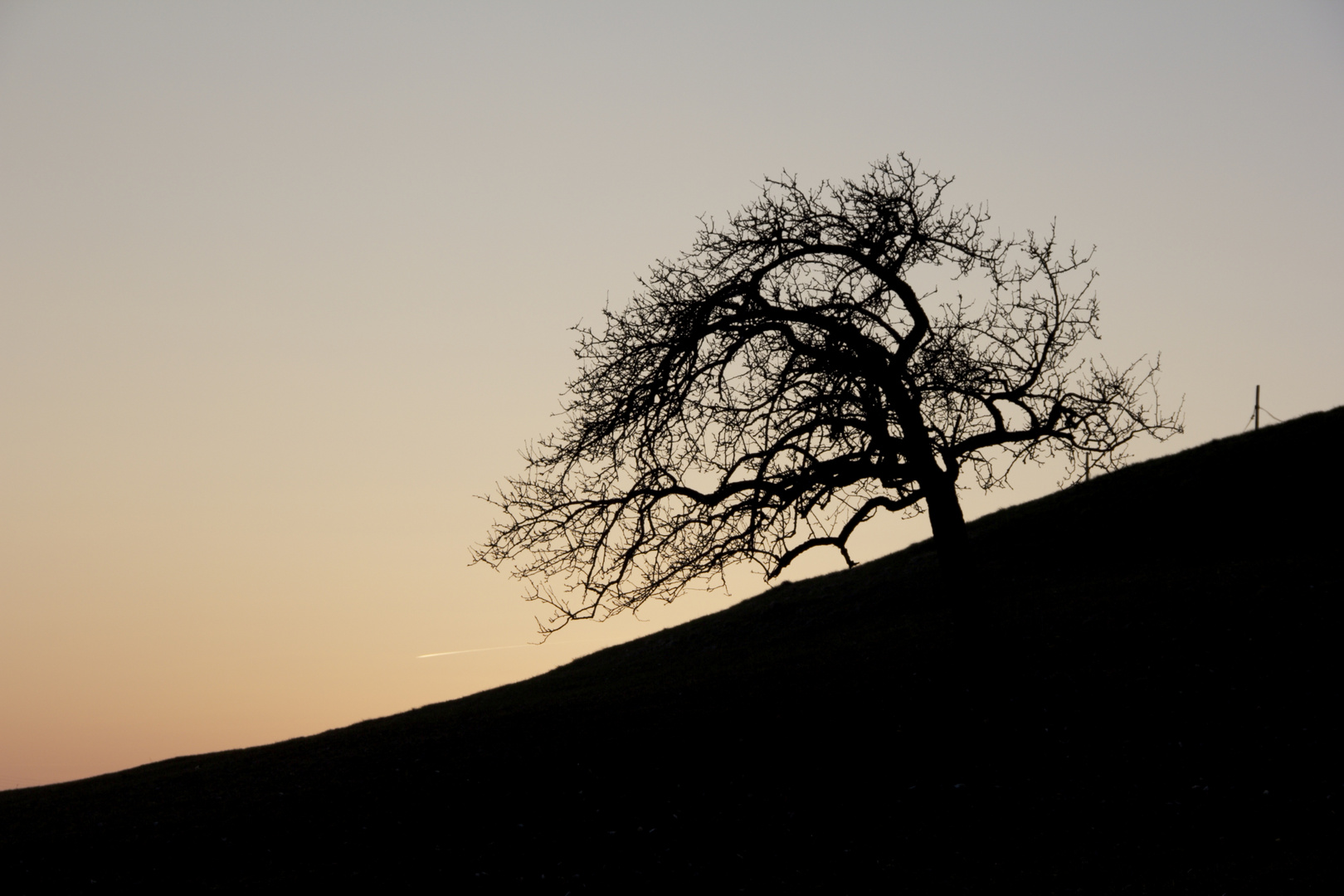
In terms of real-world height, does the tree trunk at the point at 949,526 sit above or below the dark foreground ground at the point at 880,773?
above

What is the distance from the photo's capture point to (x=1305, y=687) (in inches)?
744

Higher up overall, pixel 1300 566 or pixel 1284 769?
pixel 1300 566

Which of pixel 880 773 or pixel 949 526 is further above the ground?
pixel 949 526

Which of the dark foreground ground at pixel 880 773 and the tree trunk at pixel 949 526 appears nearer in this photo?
the dark foreground ground at pixel 880 773

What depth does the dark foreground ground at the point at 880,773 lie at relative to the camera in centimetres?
1512

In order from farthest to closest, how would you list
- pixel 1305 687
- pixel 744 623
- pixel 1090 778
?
pixel 744 623, pixel 1305 687, pixel 1090 778

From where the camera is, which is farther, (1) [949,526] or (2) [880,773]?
(1) [949,526]

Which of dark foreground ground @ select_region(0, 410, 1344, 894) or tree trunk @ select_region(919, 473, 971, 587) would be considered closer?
dark foreground ground @ select_region(0, 410, 1344, 894)

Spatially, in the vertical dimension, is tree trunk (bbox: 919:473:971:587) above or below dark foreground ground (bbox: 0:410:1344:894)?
above

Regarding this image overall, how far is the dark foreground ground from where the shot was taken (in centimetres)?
1512

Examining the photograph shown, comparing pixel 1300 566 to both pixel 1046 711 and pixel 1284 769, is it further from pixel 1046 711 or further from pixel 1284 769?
pixel 1284 769

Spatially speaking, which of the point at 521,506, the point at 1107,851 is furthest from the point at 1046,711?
the point at 521,506

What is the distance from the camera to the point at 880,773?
61.3 feet

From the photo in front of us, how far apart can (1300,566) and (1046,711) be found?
13.0 metres
